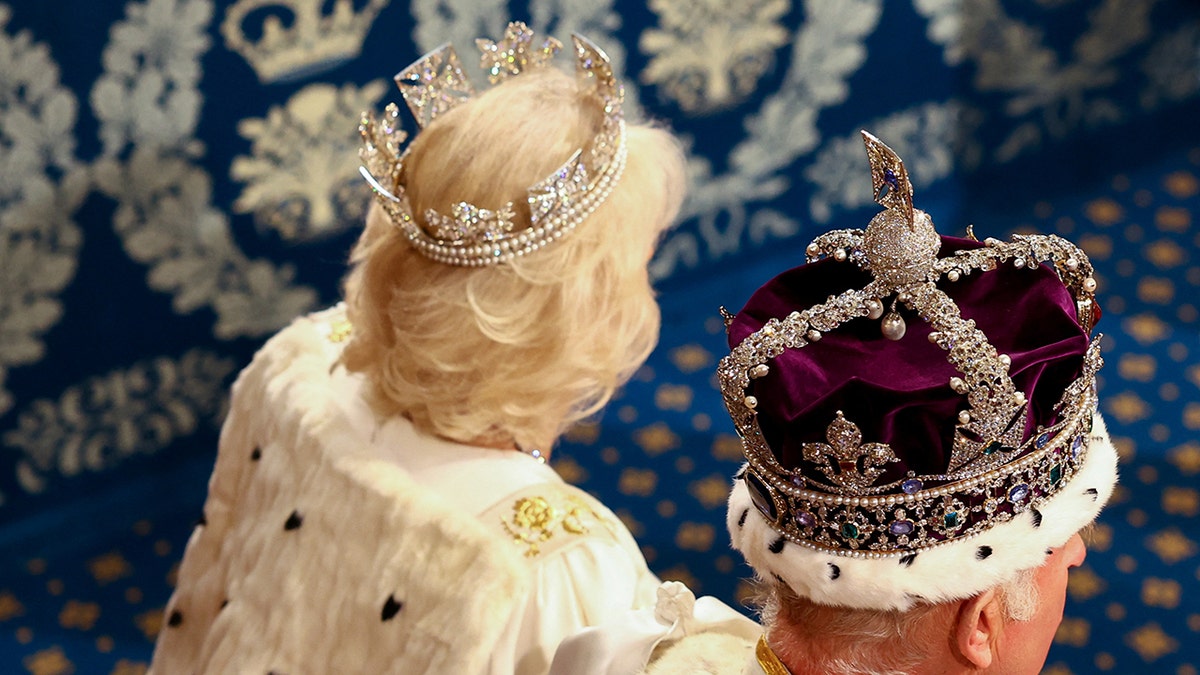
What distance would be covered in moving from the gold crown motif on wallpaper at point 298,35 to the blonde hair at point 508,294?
140cm

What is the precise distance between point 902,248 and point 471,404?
79cm

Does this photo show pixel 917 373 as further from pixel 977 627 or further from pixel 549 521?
pixel 549 521

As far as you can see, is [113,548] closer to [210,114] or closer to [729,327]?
[210,114]

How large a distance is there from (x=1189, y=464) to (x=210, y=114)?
8.10 feet

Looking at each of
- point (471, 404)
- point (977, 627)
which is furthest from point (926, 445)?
point (471, 404)

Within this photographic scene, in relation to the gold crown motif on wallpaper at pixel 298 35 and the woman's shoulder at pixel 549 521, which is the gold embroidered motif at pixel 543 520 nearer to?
the woman's shoulder at pixel 549 521

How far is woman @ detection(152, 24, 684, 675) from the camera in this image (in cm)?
166

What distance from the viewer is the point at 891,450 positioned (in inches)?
44.3

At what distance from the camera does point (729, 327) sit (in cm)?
125

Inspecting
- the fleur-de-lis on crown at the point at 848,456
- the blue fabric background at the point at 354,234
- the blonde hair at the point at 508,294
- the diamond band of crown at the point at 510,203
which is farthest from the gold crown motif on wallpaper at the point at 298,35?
the fleur-de-lis on crown at the point at 848,456

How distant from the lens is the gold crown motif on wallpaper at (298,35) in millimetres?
3066

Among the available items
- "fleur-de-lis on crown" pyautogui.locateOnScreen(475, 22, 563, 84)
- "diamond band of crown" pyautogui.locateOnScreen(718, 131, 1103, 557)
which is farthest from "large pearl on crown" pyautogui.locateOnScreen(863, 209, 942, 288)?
"fleur-de-lis on crown" pyautogui.locateOnScreen(475, 22, 563, 84)

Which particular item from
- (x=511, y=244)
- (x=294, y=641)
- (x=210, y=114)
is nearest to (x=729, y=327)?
(x=511, y=244)

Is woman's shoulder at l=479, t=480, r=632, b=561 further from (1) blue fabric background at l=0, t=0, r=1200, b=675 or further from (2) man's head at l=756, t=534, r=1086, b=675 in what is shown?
(1) blue fabric background at l=0, t=0, r=1200, b=675
